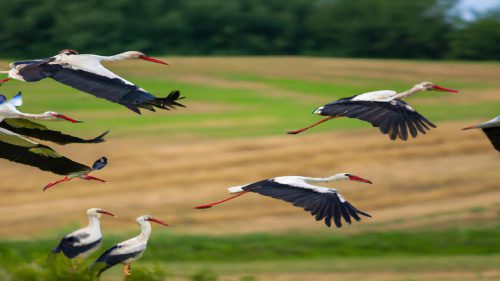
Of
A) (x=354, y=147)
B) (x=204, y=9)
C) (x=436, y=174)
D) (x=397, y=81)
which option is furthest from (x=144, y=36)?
(x=436, y=174)

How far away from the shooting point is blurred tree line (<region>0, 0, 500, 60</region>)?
4741cm

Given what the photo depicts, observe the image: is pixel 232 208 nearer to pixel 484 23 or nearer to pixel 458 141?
pixel 458 141

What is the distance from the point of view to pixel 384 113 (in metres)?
9.62

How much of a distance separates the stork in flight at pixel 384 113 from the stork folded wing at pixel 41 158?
6.26 feet

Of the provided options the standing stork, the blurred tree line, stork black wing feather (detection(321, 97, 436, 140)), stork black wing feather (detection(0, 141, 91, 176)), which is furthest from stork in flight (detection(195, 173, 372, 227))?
the blurred tree line

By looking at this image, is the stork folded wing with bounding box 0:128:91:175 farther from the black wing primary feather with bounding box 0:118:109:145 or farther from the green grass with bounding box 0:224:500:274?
the green grass with bounding box 0:224:500:274

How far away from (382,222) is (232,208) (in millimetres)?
3078

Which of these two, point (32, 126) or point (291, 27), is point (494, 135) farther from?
point (291, 27)

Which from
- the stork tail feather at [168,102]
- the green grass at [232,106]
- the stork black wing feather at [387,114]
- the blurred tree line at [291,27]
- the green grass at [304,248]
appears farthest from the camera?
the blurred tree line at [291,27]

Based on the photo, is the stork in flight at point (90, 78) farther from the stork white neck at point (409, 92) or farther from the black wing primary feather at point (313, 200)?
the stork white neck at point (409, 92)

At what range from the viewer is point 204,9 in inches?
1925

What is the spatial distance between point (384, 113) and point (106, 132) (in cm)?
227

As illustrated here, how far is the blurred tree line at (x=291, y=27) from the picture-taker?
156 feet

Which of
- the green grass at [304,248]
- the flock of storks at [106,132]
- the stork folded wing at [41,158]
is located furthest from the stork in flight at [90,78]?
the green grass at [304,248]
